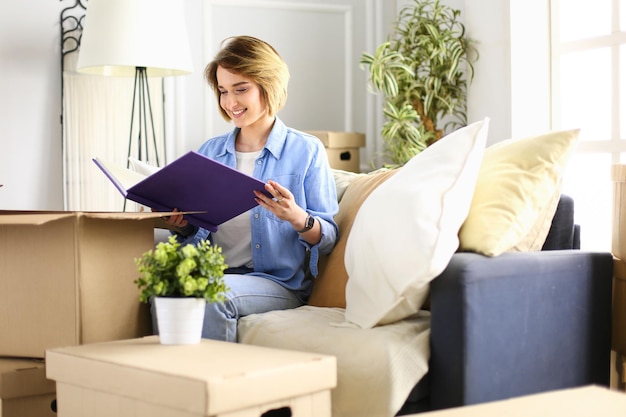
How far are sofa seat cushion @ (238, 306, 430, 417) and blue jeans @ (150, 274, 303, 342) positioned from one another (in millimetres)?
167

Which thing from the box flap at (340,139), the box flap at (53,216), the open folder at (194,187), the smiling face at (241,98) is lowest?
the box flap at (53,216)

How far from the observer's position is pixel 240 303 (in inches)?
87.0

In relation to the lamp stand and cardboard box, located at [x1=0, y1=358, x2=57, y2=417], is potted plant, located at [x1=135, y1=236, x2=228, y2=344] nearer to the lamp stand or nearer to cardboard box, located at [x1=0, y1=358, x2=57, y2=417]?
cardboard box, located at [x1=0, y1=358, x2=57, y2=417]

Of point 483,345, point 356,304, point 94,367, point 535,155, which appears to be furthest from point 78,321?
point 535,155

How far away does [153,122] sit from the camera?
415 cm

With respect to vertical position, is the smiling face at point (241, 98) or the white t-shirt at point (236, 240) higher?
the smiling face at point (241, 98)

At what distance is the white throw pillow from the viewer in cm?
184

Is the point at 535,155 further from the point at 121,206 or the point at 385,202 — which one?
the point at 121,206

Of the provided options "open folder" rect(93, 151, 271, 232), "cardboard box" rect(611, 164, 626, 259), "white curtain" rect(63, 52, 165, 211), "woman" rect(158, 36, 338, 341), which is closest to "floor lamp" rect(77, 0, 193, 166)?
"white curtain" rect(63, 52, 165, 211)

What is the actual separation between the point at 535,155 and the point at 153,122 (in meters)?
2.45

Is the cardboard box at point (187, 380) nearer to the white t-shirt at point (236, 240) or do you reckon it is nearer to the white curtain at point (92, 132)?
the white t-shirt at point (236, 240)

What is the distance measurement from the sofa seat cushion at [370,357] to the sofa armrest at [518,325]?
6 cm

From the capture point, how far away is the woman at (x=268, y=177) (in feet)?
7.91

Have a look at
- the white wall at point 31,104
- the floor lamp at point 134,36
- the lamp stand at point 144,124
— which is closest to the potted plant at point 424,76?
the white wall at point 31,104
